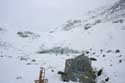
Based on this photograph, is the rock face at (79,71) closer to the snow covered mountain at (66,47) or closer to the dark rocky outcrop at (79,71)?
the dark rocky outcrop at (79,71)

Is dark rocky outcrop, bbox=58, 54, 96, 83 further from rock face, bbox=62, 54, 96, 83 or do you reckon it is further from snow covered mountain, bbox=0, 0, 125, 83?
snow covered mountain, bbox=0, 0, 125, 83

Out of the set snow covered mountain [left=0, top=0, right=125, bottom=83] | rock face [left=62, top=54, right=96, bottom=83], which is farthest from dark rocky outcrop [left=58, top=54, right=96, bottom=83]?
snow covered mountain [left=0, top=0, right=125, bottom=83]

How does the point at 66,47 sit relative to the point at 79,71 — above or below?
above

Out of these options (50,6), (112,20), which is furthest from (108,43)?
(50,6)

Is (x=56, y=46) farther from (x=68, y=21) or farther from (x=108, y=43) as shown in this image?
(x=108, y=43)

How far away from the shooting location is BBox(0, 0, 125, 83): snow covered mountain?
3.98 metres

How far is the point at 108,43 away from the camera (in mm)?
4305

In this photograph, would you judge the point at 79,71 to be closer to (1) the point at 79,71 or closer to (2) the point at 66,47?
(1) the point at 79,71

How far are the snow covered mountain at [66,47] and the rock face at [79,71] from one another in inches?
4.8

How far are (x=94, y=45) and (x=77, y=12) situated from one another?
0.84 meters

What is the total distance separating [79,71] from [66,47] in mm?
604

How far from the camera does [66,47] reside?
14.2 feet

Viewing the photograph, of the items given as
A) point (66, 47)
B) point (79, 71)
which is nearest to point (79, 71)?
point (79, 71)

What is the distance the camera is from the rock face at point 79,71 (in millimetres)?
3938
